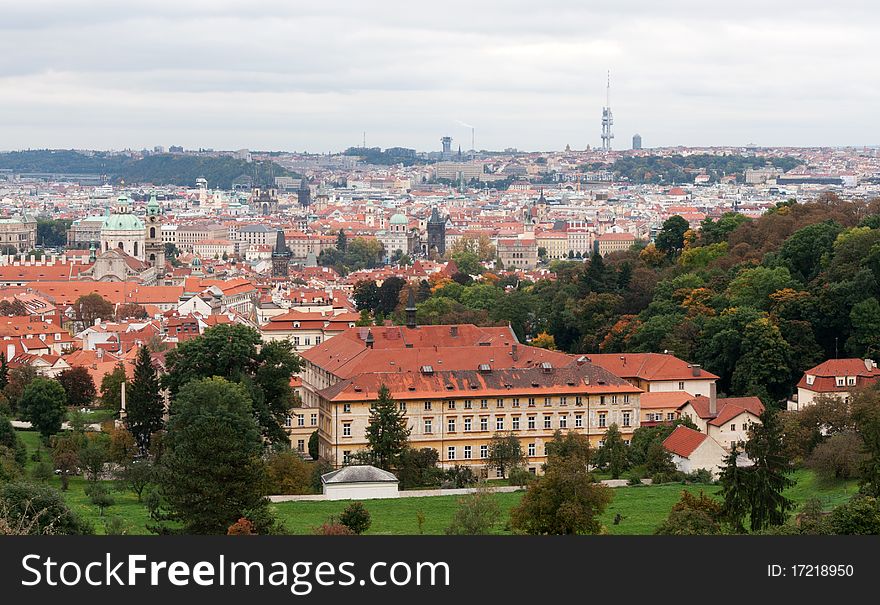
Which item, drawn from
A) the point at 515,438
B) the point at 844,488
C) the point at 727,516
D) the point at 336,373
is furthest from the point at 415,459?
Answer: the point at 727,516

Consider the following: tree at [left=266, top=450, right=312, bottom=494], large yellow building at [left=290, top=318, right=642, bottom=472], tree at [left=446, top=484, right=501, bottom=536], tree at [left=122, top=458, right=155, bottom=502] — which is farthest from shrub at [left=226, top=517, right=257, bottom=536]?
large yellow building at [left=290, top=318, right=642, bottom=472]

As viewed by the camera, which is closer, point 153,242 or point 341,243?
point 153,242

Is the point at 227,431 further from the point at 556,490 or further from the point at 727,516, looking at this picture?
the point at 727,516

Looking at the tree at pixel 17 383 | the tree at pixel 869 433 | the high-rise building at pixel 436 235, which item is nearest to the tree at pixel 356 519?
the tree at pixel 869 433

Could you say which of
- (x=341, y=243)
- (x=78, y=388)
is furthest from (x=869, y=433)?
(x=341, y=243)

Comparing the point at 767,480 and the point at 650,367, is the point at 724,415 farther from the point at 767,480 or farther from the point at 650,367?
the point at 767,480

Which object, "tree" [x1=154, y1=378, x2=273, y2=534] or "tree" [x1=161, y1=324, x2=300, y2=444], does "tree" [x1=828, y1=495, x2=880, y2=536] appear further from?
"tree" [x1=161, y1=324, x2=300, y2=444]

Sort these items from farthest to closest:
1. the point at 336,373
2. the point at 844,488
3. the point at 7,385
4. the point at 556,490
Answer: the point at 7,385
the point at 336,373
the point at 844,488
the point at 556,490
